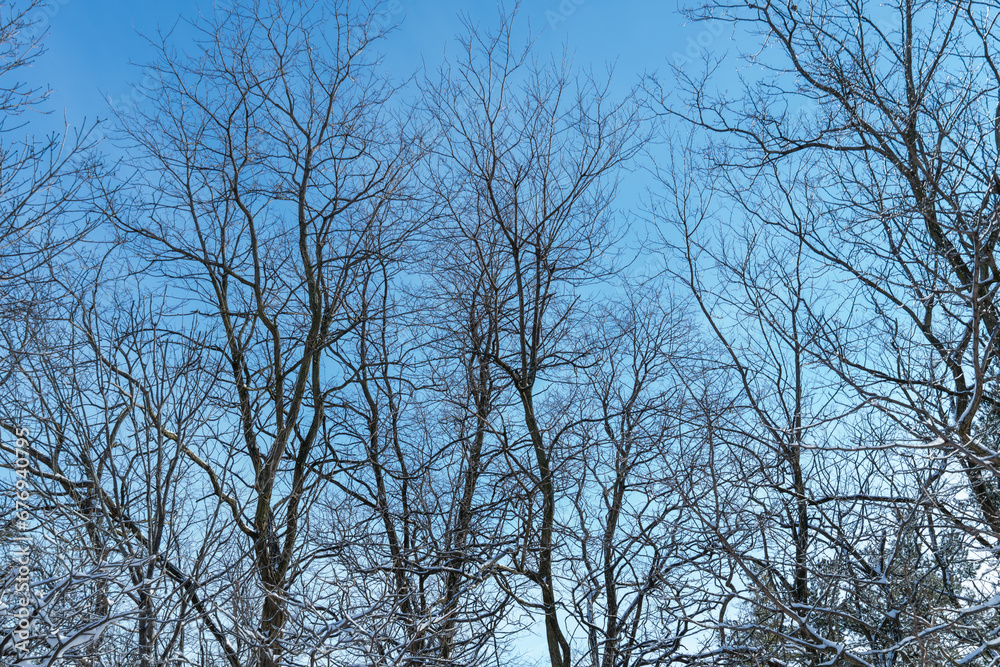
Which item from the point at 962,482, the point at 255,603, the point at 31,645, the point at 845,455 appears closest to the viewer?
the point at 31,645

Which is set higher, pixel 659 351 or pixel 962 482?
pixel 659 351

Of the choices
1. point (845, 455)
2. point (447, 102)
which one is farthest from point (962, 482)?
point (447, 102)

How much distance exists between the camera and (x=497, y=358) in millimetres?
8773

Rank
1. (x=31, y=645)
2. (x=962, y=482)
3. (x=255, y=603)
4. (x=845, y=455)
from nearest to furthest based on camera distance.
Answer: (x=31, y=645) → (x=255, y=603) → (x=962, y=482) → (x=845, y=455)

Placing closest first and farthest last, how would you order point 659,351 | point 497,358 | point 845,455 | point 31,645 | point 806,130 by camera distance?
point 31,645, point 845,455, point 806,130, point 497,358, point 659,351

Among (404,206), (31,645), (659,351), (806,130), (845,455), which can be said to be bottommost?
(31,645)

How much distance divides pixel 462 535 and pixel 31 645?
4.24 metres

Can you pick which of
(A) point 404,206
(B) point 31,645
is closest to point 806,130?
(A) point 404,206

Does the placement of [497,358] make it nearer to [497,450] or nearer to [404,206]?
[497,450]

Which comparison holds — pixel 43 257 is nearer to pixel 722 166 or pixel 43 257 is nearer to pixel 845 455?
pixel 722 166

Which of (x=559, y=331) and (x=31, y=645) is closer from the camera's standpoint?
(x=31, y=645)

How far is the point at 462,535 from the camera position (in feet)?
26.2

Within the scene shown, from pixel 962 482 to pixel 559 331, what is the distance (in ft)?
16.0

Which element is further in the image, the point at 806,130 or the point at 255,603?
the point at 806,130
